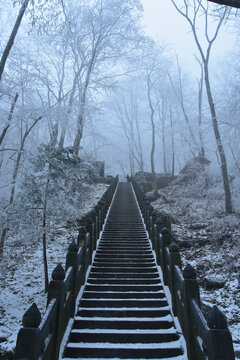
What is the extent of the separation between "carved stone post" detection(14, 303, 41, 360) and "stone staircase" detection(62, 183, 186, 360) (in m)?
1.49

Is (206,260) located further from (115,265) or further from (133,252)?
(115,265)

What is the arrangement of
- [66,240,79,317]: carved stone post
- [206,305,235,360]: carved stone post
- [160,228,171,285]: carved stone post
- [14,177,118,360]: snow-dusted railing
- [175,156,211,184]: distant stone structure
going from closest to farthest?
[206,305,235,360]: carved stone post
[14,177,118,360]: snow-dusted railing
[66,240,79,317]: carved stone post
[160,228,171,285]: carved stone post
[175,156,211,184]: distant stone structure

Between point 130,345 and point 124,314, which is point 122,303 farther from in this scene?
point 130,345

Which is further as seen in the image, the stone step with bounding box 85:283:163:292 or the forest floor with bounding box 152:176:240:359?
the forest floor with bounding box 152:176:240:359

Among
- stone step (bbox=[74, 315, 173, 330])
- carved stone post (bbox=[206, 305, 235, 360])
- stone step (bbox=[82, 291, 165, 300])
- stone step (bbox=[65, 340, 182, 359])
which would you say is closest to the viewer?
carved stone post (bbox=[206, 305, 235, 360])

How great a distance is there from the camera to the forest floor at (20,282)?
221 inches

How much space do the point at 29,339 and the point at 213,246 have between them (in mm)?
7669

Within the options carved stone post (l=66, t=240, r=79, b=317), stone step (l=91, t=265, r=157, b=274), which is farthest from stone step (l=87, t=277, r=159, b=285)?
carved stone post (l=66, t=240, r=79, b=317)

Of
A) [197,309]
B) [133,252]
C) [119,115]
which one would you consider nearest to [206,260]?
[133,252]

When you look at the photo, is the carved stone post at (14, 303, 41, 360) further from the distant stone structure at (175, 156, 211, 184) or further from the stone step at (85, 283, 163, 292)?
the distant stone structure at (175, 156, 211, 184)

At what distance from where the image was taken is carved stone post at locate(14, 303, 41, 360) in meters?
2.55

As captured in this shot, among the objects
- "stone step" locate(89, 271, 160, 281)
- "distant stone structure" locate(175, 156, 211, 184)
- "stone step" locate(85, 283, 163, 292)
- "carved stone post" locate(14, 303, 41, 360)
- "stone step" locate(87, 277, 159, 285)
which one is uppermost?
"distant stone structure" locate(175, 156, 211, 184)

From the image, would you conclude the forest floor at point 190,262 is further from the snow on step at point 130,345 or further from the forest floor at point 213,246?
the snow on step at point 130,345

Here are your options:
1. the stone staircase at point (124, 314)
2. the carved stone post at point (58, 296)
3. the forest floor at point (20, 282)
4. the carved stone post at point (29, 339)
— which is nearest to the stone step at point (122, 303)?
the stone staircase at point (124, 314)
